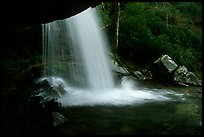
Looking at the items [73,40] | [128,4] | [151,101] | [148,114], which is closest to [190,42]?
[128,4]

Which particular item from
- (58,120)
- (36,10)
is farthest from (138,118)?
(36,10)

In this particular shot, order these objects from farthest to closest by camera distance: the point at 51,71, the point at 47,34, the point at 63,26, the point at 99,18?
the point at 99,18, the point at 63,26, the point at 47,34, the point at 51,71

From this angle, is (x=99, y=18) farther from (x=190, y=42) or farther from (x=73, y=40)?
(x=190, y=42)

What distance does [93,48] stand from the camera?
14.9 meters

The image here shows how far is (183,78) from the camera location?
1502cm

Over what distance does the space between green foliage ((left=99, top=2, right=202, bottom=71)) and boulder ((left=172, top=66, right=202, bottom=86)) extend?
1943mm

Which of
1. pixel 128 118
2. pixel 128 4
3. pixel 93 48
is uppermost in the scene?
pixel 128 4

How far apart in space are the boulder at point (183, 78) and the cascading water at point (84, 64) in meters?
2.39

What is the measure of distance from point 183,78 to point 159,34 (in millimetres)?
5092

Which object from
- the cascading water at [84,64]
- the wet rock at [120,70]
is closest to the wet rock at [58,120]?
the cascading water at [84,64]

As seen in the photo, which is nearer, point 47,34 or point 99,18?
point 47,34

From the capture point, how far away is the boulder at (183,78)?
14.9 m

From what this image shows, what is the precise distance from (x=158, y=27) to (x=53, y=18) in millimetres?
12971

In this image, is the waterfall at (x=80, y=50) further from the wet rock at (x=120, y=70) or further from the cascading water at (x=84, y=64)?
the wet rock at (x=120, y=70)
